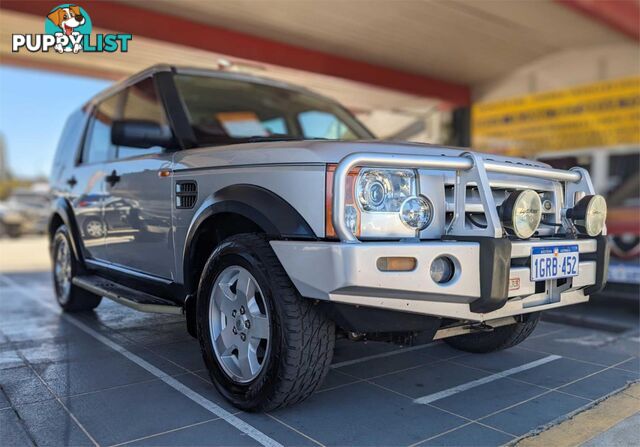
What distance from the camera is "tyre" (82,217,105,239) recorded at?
4.35 meters

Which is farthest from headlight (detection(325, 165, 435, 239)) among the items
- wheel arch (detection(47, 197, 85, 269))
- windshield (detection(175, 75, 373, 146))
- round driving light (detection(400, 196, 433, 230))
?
wheel arch (detection(47, 197, 85, 269))

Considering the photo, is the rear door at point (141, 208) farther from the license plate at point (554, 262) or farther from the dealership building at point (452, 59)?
the dealership building at point (452, 59)

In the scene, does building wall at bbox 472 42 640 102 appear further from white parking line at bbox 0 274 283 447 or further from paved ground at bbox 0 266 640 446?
white parking line at bbox 0 274 283 447

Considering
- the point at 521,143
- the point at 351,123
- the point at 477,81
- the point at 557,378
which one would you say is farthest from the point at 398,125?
the point at 557,378

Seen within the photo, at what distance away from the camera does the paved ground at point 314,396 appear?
259 centimetres

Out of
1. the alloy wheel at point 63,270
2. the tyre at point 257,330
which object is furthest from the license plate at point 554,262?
the alloy wheel at point 63,270

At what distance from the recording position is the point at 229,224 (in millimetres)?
3115

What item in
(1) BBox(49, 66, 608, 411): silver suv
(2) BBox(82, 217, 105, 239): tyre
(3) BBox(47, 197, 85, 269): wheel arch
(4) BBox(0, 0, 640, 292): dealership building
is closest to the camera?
(1) BBox(49, 66, 608, 411): silver suv

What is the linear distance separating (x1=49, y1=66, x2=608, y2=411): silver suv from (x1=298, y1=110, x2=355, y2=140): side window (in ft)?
3.31

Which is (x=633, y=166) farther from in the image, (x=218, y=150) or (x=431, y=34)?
(x=218, y=150)

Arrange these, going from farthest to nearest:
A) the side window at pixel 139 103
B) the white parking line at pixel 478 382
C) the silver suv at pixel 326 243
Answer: the side window at pixel 139 103, the white parking line at pixel 478 382, the silver suv at pixel 326 243

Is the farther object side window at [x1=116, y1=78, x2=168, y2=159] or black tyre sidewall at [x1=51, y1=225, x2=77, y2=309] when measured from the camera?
black tyre sidewall at [x1=51, y1=225, x2=77, y2=309]

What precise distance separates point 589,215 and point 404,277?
4.69 ft

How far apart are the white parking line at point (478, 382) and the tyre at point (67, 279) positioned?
11.4ft
